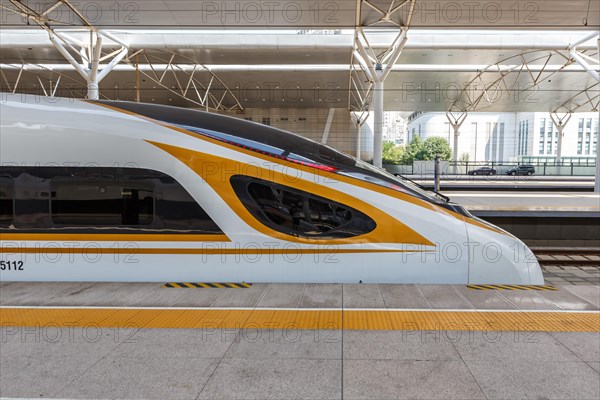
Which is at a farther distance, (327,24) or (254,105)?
(254,105)

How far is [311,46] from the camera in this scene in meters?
17.6

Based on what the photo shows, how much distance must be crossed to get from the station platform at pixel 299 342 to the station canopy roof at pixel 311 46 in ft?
33.5

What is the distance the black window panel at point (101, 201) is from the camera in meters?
5.69

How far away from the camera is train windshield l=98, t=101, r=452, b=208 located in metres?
5.71

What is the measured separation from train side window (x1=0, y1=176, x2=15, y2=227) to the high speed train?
0.12 m

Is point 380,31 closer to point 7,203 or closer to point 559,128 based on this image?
point 7,203

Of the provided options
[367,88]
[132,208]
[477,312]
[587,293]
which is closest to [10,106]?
[132,208]

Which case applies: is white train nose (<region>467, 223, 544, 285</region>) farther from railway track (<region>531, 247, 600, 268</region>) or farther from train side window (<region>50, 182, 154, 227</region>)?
train side window (<region>50, 182, 154, 227</region>)

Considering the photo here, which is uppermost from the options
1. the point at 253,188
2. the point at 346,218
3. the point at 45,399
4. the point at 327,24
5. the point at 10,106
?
the point at 327,24

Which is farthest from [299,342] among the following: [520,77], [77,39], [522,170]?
[522,170]

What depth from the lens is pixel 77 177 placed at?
18.9ft

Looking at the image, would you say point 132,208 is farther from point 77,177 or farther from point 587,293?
point 587,293

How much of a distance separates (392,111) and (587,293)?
31.8 meters

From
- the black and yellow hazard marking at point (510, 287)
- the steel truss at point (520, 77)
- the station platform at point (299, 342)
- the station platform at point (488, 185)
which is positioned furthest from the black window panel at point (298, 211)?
the steel truss at point (520, 77)
